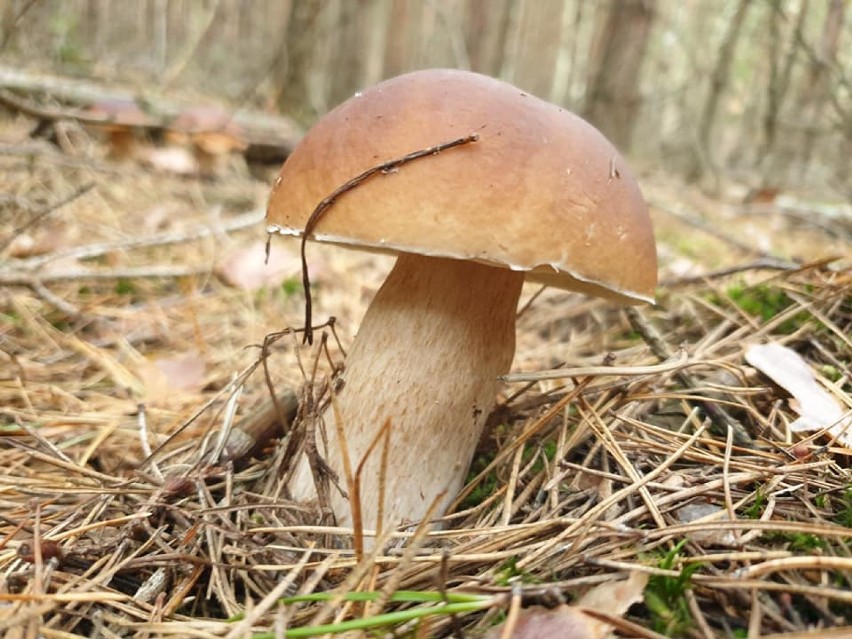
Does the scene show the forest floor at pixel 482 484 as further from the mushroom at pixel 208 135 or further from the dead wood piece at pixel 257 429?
the mushroom at pixel 208 135

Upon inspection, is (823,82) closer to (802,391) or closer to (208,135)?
(208,135)

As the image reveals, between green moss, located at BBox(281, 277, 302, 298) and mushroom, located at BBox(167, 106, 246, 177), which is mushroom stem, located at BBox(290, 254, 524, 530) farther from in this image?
mushroom, located at BBox(167, 106, 246, 177)

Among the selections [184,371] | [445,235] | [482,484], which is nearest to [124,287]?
[184,371]

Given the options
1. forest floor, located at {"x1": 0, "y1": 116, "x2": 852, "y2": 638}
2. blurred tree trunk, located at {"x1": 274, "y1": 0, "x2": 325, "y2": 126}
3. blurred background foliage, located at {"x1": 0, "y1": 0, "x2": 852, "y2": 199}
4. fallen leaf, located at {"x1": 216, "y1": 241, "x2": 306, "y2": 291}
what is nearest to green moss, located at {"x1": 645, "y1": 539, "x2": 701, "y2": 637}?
forest floor, located at {"x1": 0, "y1": 116, "x2": 852, "y2": 638}

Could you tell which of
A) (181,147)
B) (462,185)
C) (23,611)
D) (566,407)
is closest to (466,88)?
(462,185)

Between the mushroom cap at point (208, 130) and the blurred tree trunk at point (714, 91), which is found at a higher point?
the blurred tree trunk at point (714, 91)

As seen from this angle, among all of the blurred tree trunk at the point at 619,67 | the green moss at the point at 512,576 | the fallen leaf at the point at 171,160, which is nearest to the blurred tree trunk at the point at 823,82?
the blurred tree trunk at the point at 619,67
